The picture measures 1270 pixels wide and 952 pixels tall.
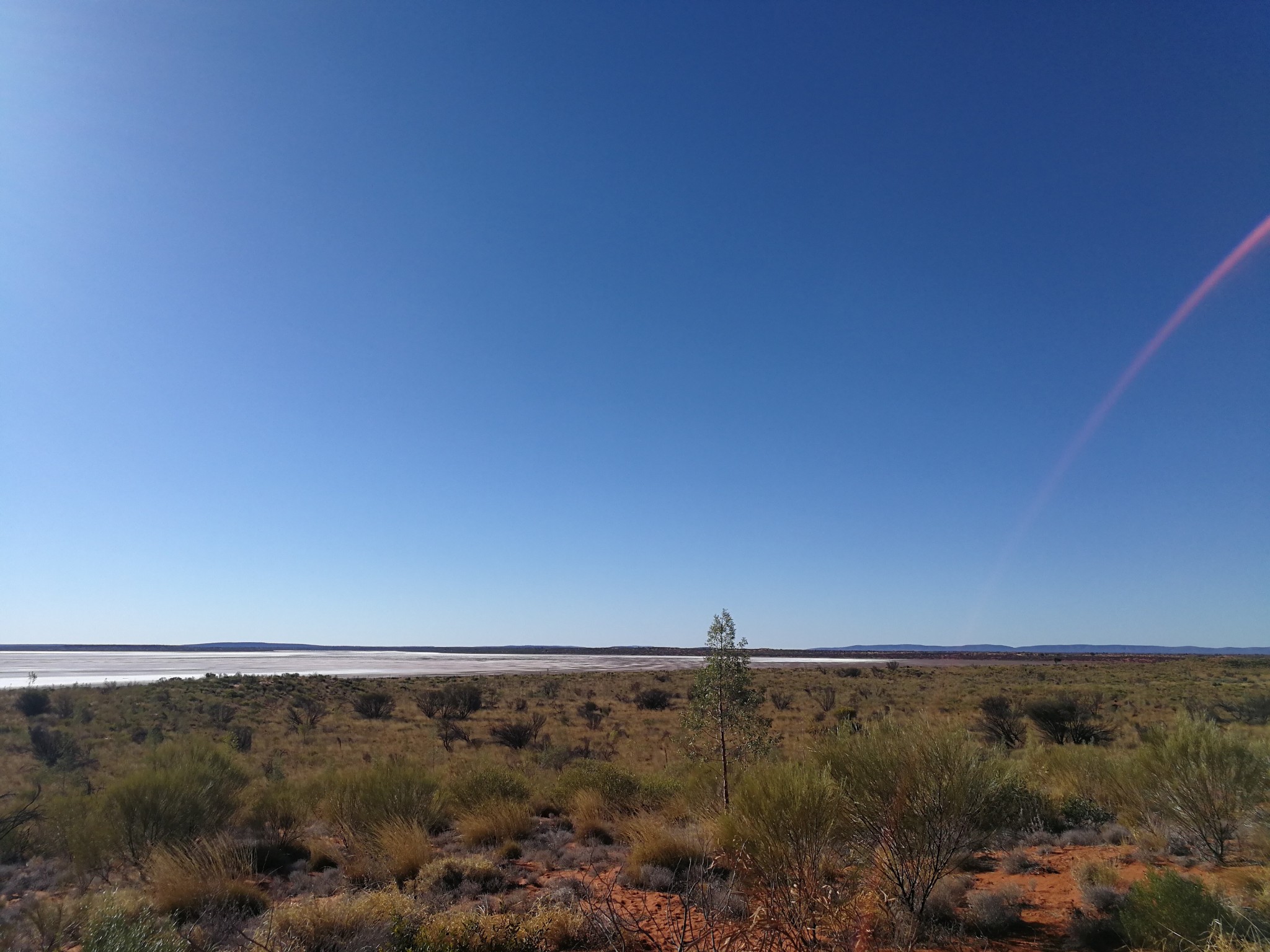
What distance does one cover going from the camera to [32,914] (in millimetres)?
6117

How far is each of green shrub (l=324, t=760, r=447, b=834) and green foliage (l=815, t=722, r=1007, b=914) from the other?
7210 mm

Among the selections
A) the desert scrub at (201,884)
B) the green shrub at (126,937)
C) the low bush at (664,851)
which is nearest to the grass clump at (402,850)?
the desert scrub at (201,884)

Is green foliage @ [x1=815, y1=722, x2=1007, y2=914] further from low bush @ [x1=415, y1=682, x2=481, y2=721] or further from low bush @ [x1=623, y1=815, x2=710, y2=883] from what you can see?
low bush @ [x1=415, y1=682, x2=481, y2=721]

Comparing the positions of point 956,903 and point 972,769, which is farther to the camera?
point 956,903

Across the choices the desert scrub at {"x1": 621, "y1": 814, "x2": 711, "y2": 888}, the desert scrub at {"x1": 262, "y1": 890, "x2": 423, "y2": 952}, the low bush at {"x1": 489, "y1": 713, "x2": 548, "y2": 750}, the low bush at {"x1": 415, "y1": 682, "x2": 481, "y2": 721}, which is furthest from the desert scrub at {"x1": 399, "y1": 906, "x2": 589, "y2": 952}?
the low bush at {"x1": 415, "y1": 682, "x2": 481, "y2": 721}

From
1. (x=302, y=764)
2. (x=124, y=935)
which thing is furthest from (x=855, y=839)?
(x=302, y=764)

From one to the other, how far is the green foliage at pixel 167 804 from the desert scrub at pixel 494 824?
13.2ft

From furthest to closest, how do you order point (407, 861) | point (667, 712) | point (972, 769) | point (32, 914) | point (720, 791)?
point (667, 712) < point (720, 791) < point (407, 861) < point (972, 769) < point (32, 914)

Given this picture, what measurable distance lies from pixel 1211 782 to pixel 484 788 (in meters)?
11.9

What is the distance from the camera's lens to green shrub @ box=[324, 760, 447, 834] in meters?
11.1

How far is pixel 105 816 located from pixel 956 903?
39.0 ft

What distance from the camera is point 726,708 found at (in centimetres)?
1359

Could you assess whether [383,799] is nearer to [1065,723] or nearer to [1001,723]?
[1001,723]

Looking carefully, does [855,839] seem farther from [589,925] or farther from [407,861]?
[407,861]
